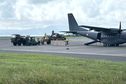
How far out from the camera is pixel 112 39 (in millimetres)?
61188

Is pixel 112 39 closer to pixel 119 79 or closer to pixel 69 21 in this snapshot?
pixel 69 21

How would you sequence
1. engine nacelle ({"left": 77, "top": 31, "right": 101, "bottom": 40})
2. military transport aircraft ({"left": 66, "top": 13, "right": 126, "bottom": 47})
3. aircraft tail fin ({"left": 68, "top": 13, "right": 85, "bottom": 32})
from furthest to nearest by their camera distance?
aircraft tail fin ({"left": 68, "top": 13, "right": 85, "bottom": 32})
engine nacelle ({"left": 77, "top": 31, "right": 101, "bottom": 40})
military transport aircraft ({"left": 66, "top": 13, "right": 126, "bottom": 47})

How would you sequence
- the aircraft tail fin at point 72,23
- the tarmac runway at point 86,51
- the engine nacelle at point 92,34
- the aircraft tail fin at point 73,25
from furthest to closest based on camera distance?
the aircraft tail fin at point 72,23, the aircraft tail fin at point 73,25, the engine nacelle at point 92,34, the tarmac runway at point 86,51

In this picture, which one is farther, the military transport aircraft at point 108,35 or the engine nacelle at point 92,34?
the engine nacelle at point 92,34

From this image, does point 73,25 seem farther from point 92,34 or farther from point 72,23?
point 92,34

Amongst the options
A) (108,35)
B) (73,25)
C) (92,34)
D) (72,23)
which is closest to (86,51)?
(108,35)

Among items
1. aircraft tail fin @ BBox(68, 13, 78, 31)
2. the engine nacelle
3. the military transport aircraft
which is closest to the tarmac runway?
the military transport aircraft

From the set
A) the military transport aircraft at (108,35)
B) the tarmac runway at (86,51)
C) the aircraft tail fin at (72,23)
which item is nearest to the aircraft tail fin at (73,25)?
the aircraft tail fin at (72,23)

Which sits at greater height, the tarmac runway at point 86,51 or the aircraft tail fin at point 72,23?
the aircraft tail fin at point 72,23

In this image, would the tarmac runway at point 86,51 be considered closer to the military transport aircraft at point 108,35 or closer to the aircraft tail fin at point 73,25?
the military transport aircraft at point 108,35

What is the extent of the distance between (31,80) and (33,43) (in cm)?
5664

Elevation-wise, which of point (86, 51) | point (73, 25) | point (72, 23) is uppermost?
point (72, 23)

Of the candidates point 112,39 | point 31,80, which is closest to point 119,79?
point 31,80

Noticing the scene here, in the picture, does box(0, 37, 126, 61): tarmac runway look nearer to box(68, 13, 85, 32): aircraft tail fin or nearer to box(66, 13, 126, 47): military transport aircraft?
box(66, 13, 126, 47): military transport aircraft
